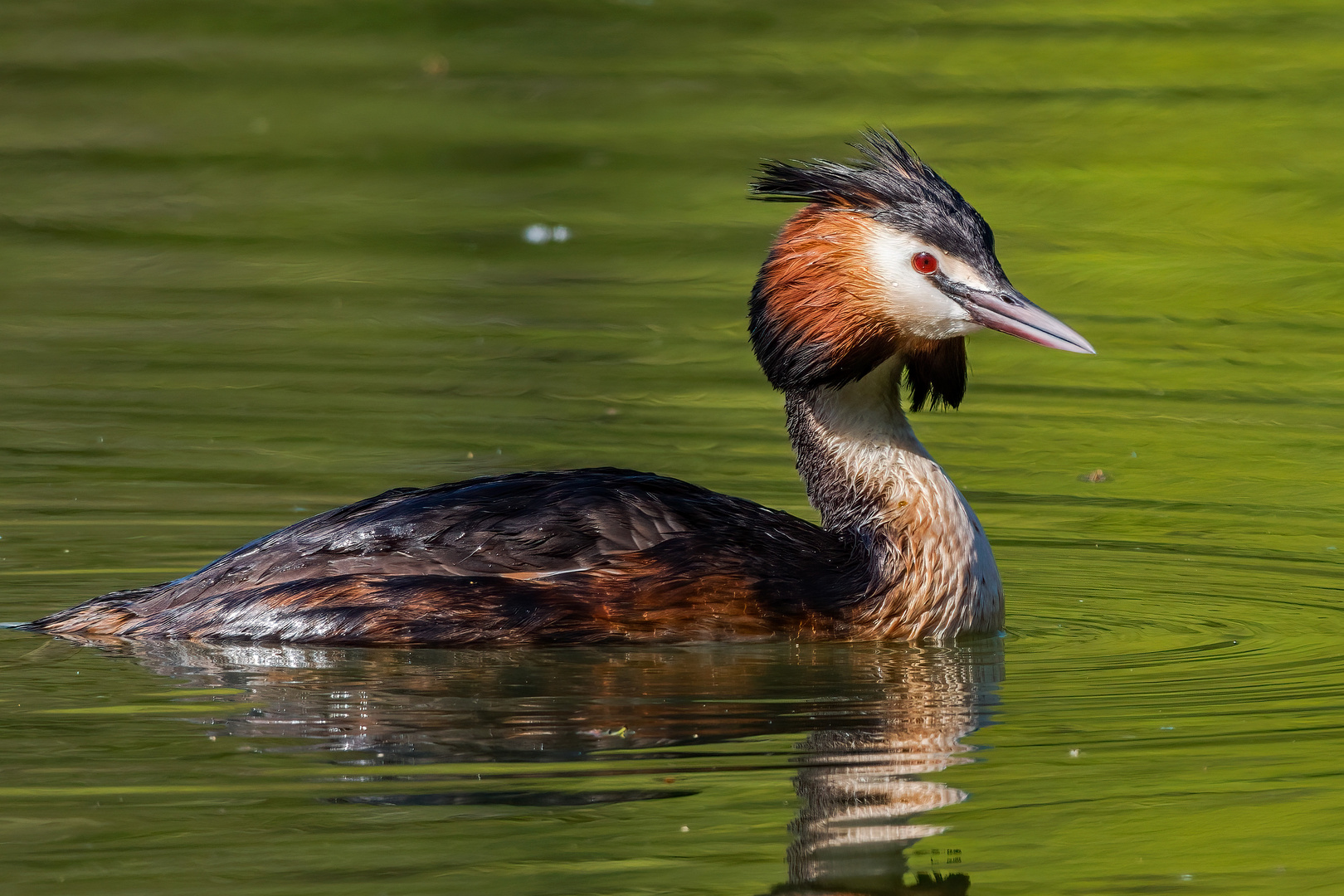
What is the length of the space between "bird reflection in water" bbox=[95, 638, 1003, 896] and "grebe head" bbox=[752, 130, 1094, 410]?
1.16m

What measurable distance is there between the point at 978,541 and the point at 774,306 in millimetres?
1204

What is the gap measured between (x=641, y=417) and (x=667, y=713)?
203 inches

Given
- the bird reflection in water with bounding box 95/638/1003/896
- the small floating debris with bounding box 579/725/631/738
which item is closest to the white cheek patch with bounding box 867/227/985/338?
the bird reflection in water with bounding box 95/638/1003/896

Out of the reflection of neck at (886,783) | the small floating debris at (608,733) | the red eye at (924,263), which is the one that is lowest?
the reflection of neck at (886,783)

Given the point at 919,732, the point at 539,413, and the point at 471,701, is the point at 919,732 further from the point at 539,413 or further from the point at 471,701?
the point at 539,413

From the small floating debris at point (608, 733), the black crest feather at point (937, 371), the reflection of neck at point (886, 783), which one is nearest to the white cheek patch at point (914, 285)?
the black crest feather at point (937, 371)

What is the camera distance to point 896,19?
69.6 ft

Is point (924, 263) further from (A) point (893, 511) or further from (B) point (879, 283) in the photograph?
(A) point (893, 511)

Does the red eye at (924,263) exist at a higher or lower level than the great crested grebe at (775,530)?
higher

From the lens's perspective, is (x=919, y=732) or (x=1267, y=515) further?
(x=1267, y=515)

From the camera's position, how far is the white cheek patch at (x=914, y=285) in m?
8.66

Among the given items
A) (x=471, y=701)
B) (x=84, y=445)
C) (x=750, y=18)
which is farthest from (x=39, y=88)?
(x=471, y=701)

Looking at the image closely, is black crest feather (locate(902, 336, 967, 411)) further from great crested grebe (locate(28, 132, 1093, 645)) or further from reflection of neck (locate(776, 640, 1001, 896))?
reflection of neck (locate(776, 640, 1001, 896))

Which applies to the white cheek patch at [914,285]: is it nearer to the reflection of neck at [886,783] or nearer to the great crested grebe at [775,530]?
the great crested grebe at [775,530]
